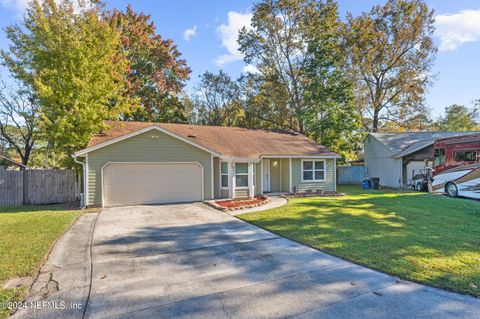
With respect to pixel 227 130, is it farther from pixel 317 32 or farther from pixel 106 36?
pixel 317 32

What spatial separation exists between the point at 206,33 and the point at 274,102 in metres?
10.7

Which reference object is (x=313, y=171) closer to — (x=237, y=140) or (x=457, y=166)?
(x=237, y=140)

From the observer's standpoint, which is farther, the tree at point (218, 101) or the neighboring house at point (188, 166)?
the tree at point (218, 101)

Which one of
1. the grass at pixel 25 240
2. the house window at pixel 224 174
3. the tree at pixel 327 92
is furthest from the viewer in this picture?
the tree at pixel 327 92

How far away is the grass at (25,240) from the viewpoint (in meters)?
4.67

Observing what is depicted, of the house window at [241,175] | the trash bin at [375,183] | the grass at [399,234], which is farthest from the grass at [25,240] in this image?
the trash bin at [375,183]

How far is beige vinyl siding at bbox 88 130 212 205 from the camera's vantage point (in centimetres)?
1179

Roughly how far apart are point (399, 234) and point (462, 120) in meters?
42.5

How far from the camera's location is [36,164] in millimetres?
36000

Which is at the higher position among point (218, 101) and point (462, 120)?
point (218, 101)

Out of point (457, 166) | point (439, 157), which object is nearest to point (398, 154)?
point (439, 157)

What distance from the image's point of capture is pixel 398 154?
2000 cm

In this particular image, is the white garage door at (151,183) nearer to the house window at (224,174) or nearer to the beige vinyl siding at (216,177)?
the beige vinyl siding at (216,177)

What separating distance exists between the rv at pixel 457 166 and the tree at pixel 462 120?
2814 cm
